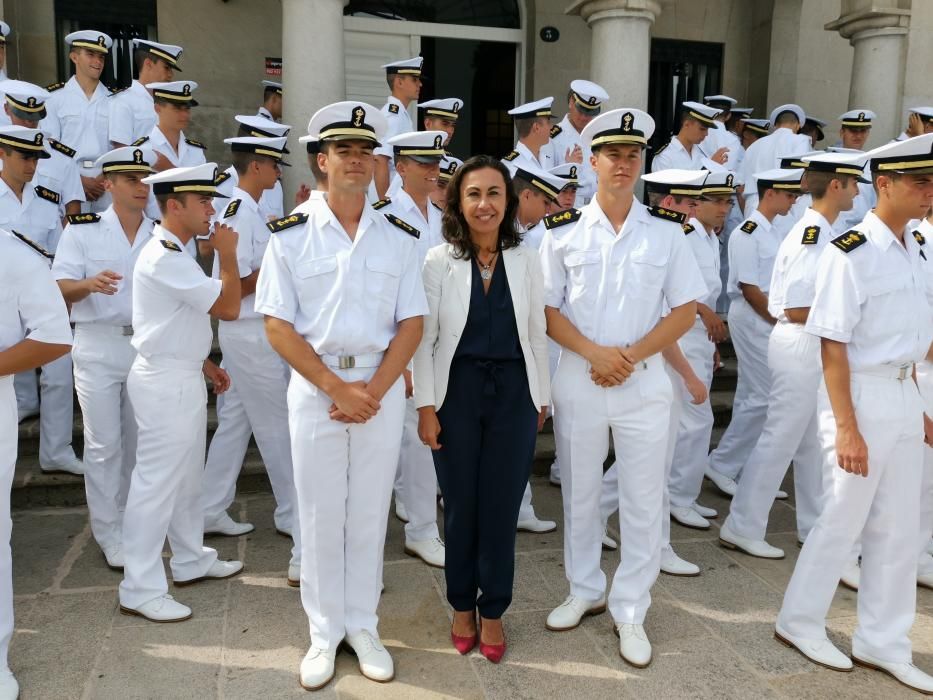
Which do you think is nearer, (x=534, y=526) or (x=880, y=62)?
(x=534, y=526)

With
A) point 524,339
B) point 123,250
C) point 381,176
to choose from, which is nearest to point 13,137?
point 123,250

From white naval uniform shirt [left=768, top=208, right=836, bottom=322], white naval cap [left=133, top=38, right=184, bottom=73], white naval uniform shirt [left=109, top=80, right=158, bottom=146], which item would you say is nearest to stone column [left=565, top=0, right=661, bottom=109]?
white naval uniform shirt [left=768, top=208, right=836, bottom=322]

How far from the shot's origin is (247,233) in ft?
A: 14.8

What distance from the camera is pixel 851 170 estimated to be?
4352 mm

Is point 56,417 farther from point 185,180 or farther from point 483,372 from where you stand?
point 483,372

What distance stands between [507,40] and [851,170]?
6.74 meters

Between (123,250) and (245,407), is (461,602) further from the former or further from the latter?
(123,250)

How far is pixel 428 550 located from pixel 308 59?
4.15m

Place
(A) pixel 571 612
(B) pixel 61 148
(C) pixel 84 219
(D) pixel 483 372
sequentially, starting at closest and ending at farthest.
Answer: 1. (D) pixel 483 372
2. (A) pixel 571 612
3. (C) pixel 84 219
4. (B) pixel 61 148

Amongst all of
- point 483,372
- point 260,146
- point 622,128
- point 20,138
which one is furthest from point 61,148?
point 622,128

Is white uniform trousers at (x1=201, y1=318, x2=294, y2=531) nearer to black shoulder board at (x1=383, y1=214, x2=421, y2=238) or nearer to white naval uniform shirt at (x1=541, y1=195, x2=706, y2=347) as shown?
black shoulder board at (x1=383, y1=214, x2=421, y2=238)

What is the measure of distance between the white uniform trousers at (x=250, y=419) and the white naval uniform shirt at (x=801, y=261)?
279 centimetres

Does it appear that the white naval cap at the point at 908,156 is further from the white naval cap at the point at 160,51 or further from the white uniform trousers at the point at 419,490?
the white naval cap at the point at 160,51

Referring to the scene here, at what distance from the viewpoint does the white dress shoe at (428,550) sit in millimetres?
4441
